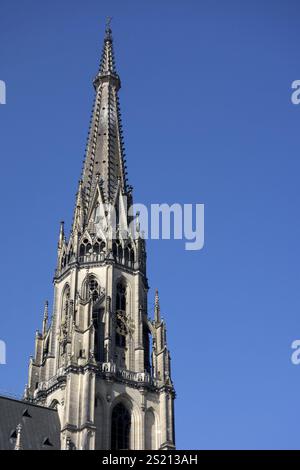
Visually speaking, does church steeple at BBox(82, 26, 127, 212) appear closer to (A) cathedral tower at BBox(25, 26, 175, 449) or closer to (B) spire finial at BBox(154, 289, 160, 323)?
(A) cathedral tower at BBox(25, 26, 175, 449)

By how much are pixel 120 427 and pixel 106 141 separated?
32359mm

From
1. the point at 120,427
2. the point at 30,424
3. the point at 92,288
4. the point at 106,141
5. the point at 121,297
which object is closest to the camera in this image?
the point at 30,424

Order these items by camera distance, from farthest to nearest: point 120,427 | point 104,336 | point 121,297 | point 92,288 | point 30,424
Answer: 1. point 121,297
2. point 92,288
3. point 104,336
4. point 120,427
5. point 30,424

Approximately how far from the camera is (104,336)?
74.2 m

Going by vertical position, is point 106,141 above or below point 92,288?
above

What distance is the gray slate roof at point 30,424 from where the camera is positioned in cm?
6616

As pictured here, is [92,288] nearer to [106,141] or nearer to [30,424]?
[30,424]

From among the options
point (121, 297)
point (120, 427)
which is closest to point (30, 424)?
point (120, 427)

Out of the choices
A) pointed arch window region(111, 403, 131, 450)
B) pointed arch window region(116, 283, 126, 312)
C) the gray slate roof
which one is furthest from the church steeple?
the gray slate roof

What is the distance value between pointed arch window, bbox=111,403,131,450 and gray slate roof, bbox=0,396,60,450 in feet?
15.0

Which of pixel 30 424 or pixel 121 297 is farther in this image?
pixel 121 297

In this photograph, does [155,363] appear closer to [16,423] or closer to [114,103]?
[16,423]
